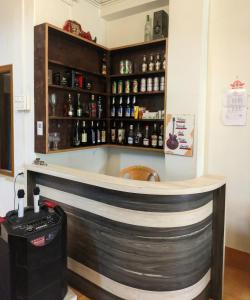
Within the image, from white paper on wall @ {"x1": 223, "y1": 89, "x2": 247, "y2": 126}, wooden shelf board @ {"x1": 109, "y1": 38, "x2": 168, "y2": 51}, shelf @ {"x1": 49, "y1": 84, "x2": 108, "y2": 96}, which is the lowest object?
white paper on wall @ {"x1": 223, "y1": 89, "x2": 247, "y2": 126}

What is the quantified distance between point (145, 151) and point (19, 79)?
172 cm

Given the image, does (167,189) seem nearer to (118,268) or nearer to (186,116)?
(118,268)

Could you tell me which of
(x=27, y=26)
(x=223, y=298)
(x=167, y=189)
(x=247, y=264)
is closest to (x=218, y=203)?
(x=167, y=189)

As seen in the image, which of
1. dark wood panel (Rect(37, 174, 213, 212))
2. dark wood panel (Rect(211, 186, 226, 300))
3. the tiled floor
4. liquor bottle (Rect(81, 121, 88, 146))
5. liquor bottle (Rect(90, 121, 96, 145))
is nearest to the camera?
dark wood panel (Rect(37, 174, 213, 212))

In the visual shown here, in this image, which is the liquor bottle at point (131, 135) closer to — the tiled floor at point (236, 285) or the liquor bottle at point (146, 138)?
the liquor bottle at point (146, 138)

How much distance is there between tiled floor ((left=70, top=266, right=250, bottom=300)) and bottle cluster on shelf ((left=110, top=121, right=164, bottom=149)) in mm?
1474

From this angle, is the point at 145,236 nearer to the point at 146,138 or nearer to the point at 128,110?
the point at 146,138

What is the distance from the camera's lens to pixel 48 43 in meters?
2.67

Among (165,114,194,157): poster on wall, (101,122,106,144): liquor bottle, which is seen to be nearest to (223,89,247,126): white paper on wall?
(165,114,194,157): poster on wall

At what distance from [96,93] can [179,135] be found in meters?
1.24

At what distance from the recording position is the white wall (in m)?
2.45

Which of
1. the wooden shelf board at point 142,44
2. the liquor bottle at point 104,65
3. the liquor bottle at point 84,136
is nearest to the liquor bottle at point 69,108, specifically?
the liquor bottle at point 84,136

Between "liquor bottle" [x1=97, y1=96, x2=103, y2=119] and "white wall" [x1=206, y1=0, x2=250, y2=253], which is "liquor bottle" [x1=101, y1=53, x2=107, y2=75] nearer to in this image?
"liquor bottle" [x1=97, y1=96, x2=103, y2=119]

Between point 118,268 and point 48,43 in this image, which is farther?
point 48,43
